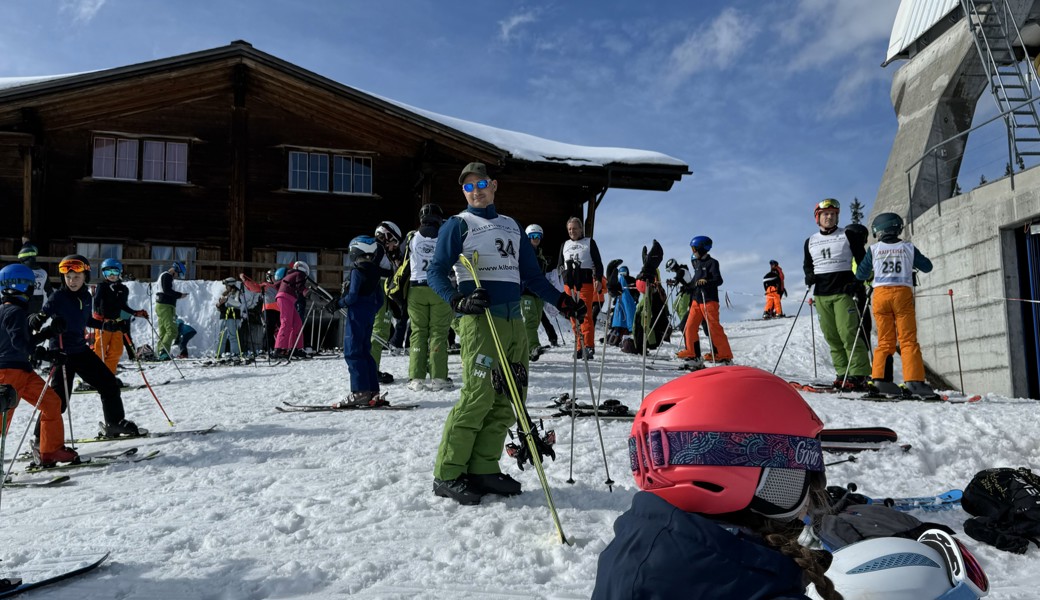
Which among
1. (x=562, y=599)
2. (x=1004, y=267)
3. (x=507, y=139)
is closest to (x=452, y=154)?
(x=507, y=139)

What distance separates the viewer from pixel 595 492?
4.27 meters

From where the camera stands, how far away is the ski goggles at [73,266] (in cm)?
619

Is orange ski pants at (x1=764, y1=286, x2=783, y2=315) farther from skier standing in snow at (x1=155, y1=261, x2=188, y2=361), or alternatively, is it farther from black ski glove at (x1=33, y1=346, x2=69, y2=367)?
black ski glove at (x1=33, y1=346, x2=69, y2=367)

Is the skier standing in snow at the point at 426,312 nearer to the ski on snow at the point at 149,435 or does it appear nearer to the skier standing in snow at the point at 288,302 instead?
the ski on snow at the point at 149,435

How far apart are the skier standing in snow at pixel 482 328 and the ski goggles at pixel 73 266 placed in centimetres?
405

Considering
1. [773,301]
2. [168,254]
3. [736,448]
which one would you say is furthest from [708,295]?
[168,254]

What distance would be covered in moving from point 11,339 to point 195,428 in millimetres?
1883

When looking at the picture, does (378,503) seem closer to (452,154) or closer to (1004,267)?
(1004,267)

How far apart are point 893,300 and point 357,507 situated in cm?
650

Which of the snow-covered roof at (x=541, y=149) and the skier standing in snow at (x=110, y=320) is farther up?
the snow-covered roof at (x=541, y=149)

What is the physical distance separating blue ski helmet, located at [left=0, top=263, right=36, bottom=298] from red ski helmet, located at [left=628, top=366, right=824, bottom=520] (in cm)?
560

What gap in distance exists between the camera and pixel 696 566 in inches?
54.6

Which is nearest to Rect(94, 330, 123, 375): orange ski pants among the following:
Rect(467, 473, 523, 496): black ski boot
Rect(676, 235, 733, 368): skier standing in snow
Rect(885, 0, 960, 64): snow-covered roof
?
Rect(467, 473, 523, 496): black ski boot

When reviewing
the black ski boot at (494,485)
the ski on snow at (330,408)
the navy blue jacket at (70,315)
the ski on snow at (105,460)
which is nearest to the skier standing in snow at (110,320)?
the navy blue jacket at (70,315)
